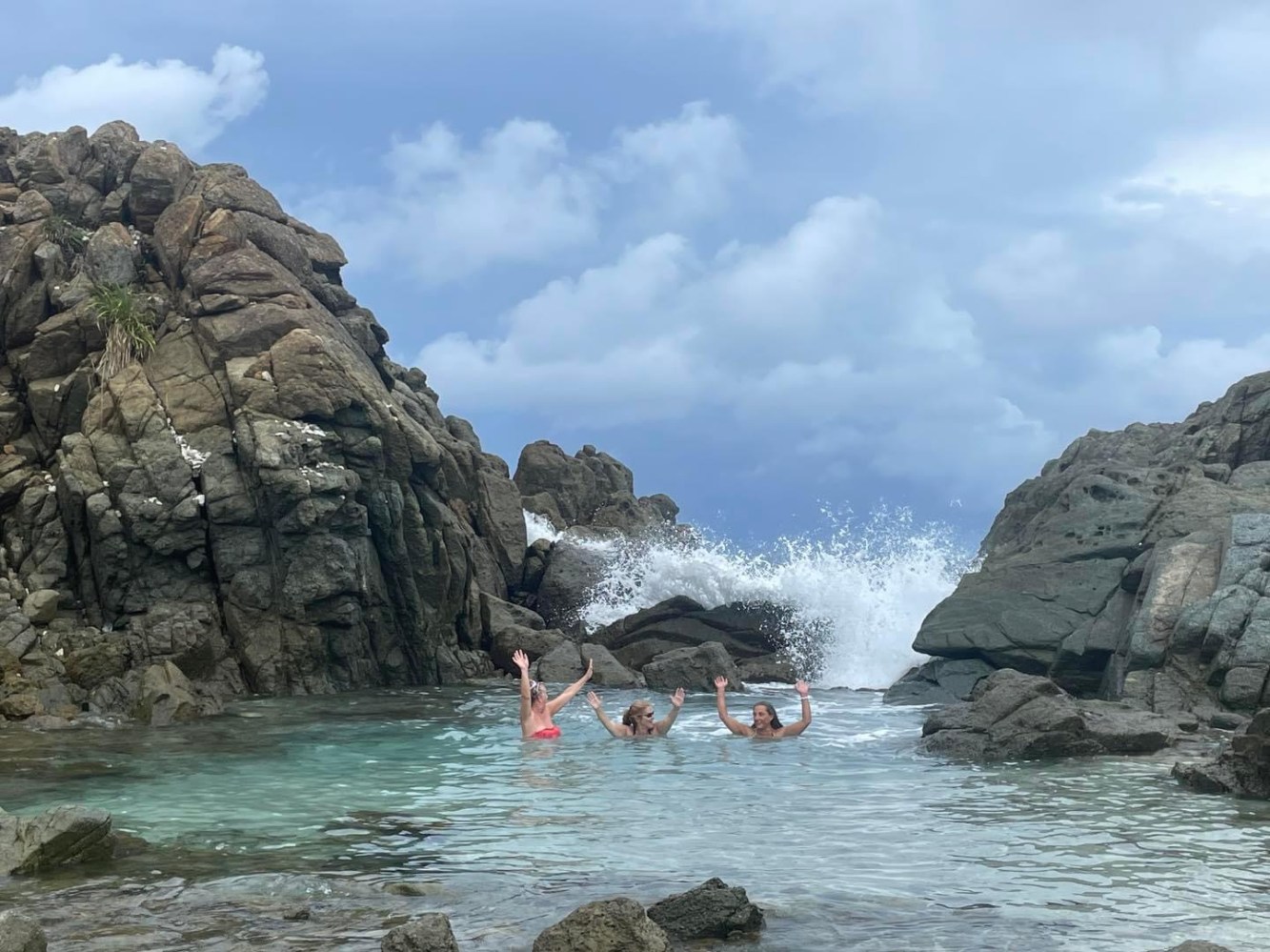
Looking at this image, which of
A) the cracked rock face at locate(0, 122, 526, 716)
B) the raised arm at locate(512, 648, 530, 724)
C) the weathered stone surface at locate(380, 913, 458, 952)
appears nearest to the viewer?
the weathered stone surface at locate(380, 913, 458, 952)

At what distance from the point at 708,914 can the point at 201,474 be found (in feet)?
74.4

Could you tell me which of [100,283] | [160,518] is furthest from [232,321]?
[160,518]

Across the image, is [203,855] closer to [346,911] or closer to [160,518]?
[346,911]

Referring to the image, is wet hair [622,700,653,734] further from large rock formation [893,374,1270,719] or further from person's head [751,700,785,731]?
large rock formation [893,374,1270,719]

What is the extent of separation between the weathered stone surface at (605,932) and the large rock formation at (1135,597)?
603 inches

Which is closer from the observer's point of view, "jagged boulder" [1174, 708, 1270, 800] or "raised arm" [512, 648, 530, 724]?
"jagged boulder" [1174, 708, 1270, 800]

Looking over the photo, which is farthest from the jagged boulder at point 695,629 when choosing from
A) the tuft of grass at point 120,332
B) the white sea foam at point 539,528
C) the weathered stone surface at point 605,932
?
the weathered stone surface at point 605,932

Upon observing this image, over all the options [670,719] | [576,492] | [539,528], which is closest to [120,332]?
[670,719]

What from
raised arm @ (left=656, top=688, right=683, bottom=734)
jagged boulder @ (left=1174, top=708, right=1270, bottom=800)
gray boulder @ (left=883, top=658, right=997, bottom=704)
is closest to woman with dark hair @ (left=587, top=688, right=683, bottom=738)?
raised arm @ (left=656, top=688, right=683, bottom=734)

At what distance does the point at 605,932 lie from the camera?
292 inches

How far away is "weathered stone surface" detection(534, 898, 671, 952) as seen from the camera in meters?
7.38

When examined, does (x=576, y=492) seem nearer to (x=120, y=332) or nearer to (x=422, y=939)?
(x=120, y=332)

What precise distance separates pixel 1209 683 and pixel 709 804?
10914 mm

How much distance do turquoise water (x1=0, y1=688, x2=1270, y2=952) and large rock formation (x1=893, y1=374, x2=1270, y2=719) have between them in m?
5.15
